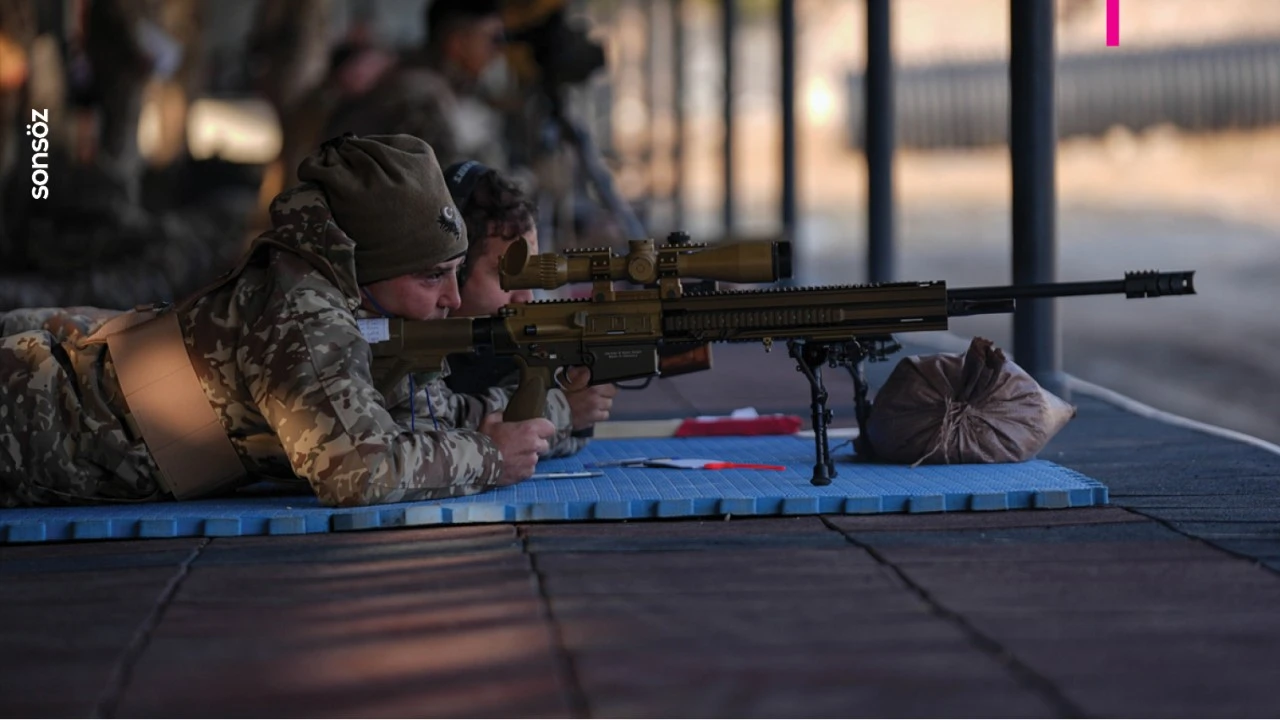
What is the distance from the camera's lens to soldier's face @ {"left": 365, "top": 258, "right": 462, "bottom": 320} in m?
4.07

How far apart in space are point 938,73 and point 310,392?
1689 cm

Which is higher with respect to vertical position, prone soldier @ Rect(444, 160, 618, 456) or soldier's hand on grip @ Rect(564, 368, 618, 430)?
prone soldier @ Rect(444, 160, 618, 456)

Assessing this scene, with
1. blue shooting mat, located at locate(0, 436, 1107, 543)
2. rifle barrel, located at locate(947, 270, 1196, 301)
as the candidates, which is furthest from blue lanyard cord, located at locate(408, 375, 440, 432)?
rifle barrel, located at locate(947, 270, 1196, 301)

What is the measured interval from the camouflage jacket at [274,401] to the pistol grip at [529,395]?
0.41 ft

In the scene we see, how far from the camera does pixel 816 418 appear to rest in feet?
13.6

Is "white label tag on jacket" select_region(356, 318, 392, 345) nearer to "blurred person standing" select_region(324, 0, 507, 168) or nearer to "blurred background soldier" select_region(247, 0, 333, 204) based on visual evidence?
"blurred person standing" select_region(324, 0, 507, 168)

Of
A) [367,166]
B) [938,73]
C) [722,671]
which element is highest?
[938,73]

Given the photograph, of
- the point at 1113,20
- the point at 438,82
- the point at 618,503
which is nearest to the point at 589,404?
the point at 618,503

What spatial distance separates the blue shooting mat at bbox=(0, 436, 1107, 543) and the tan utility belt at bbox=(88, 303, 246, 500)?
0.36 ft

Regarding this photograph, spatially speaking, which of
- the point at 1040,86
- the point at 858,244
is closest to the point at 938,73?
the point at 858,244

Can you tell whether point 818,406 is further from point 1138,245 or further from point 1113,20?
point 1138,245

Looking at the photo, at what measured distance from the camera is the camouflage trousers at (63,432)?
4016 millimetres

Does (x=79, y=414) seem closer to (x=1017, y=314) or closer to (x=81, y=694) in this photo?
(x=81, y=694)

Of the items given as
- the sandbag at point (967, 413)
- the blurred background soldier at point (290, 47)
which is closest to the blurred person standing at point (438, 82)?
the sandbag at point (967, 413)
